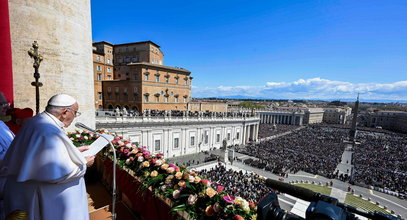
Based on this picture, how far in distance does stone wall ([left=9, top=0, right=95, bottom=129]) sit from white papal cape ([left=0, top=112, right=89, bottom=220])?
11.4 m

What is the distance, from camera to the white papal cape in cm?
183

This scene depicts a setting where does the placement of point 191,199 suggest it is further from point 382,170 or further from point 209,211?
point 382,170

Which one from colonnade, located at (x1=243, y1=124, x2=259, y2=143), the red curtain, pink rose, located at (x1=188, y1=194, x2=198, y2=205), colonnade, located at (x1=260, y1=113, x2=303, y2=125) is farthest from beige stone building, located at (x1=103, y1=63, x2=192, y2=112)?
colonnade, located at (x1=260, y1=113, x2=303, y2=125)

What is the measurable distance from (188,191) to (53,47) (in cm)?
1243

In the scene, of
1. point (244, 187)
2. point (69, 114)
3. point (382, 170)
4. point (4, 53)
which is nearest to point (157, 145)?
point (244, 187)

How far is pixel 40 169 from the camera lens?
1.84 meters

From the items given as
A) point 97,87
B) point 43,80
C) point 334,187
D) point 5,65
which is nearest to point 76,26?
point 43,80

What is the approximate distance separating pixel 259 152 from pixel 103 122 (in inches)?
954

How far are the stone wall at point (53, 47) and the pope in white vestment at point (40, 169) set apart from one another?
1152 cm

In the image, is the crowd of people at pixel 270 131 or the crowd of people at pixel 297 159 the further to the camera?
the crowd of people at pixel 270 131

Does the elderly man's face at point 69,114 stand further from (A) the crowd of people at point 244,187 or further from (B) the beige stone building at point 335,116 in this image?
(B) the beige stone building at point 335,116

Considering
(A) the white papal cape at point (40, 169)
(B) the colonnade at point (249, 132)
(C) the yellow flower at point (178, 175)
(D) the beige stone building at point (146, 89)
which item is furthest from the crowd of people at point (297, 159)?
(A) the white papal cape at point (40, 169)

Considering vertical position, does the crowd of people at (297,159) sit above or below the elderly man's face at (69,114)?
below

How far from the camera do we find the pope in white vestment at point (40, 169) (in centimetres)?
183
